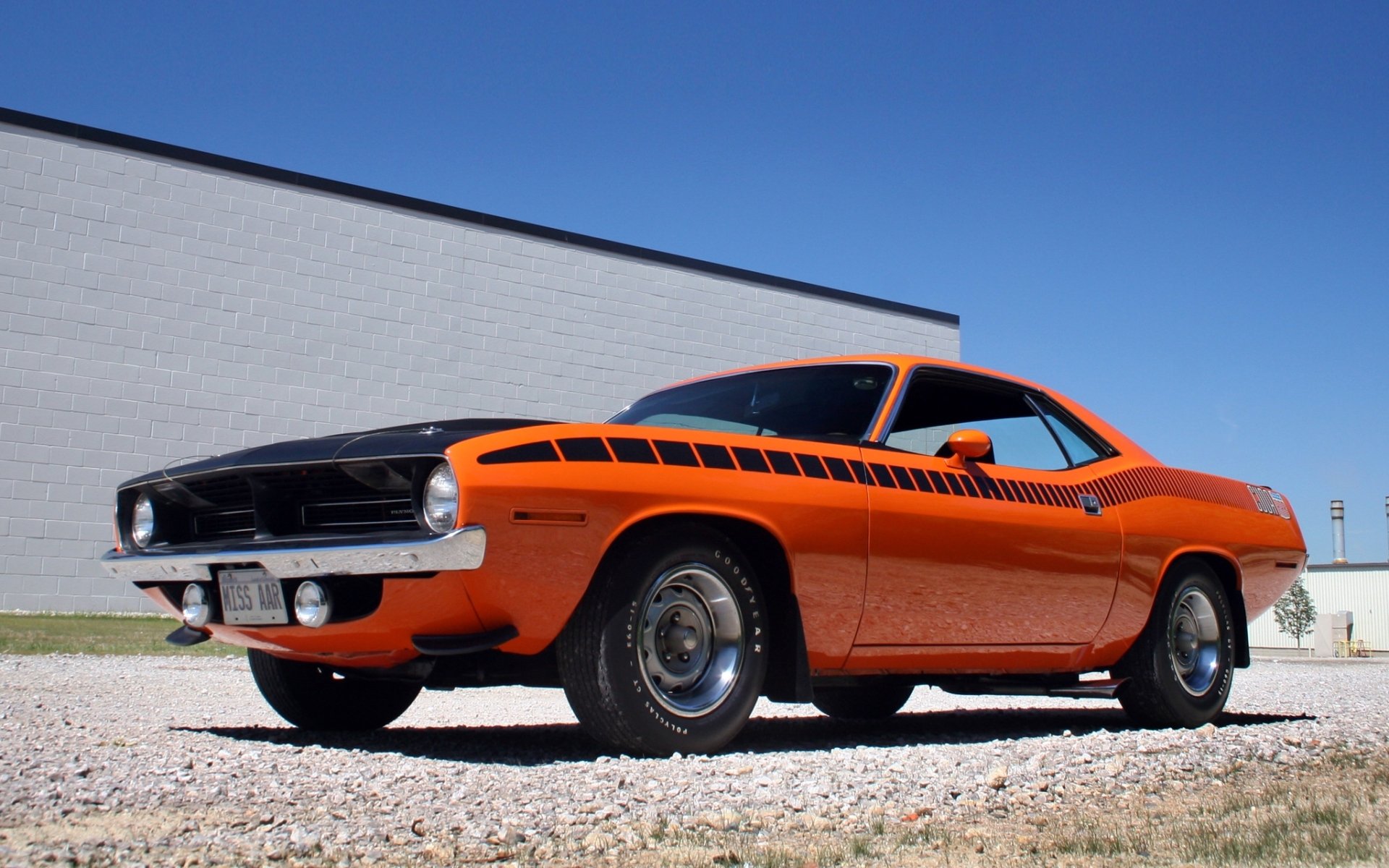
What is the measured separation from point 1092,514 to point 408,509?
10.3ft

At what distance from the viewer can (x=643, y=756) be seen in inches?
159

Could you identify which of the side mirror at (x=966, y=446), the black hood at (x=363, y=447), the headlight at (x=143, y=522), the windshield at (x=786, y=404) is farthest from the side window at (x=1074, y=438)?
the headlight at (x=143, y=522)

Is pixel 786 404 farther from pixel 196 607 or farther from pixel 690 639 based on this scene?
pixel 196 607

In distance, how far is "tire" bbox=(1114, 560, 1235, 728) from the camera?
19.5 ft

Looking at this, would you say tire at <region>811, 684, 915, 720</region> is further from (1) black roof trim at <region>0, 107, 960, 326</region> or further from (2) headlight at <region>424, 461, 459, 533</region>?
(1) black roof trim at <region>0, 107, 960, 326</region>

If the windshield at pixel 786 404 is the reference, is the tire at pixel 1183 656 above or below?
below

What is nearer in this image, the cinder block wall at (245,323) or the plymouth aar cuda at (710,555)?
the plymouth aar cuda at (710,555)

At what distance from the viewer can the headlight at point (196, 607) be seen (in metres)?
4.51

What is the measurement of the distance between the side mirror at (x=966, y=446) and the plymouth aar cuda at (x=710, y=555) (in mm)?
13

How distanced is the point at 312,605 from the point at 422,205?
737 inches

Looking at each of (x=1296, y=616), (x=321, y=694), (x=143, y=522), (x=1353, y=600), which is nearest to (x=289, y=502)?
(x=143, y=522)

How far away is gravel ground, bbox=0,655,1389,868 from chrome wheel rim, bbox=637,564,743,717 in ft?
0.79

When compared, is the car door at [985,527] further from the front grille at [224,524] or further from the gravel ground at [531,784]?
the front grille at [224,524]

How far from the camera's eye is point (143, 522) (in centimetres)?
486
